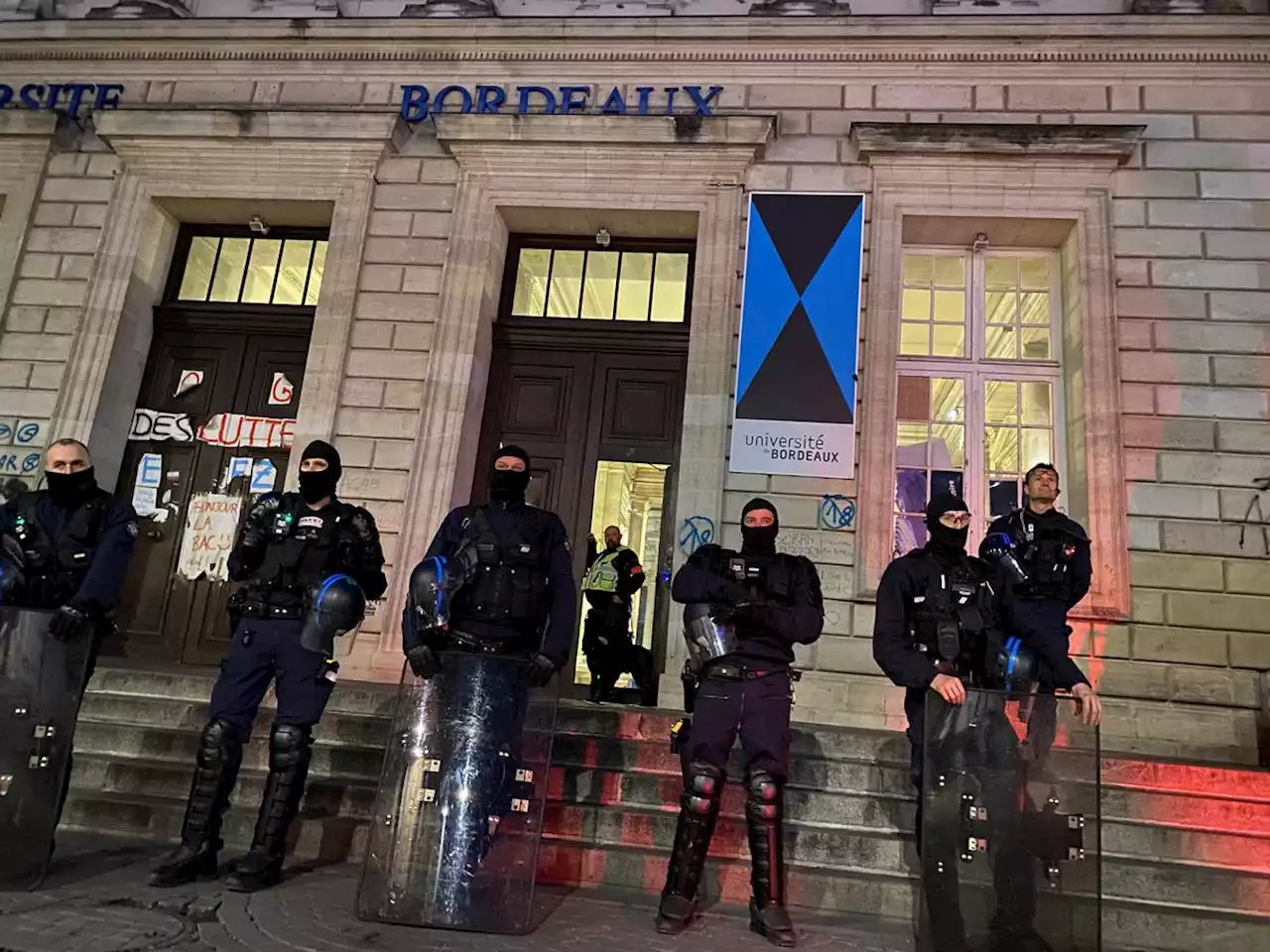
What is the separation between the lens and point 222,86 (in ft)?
30.9

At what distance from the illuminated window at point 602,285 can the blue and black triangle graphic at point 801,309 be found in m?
1.06

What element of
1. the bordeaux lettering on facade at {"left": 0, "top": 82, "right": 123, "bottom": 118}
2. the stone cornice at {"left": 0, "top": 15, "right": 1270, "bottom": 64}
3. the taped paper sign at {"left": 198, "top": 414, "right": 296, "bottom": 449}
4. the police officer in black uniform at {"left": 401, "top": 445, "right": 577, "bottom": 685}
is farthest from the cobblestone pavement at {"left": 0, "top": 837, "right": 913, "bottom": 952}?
the bordeaux lettering on facade at {"left": 0, "top": 82, "right": 123, "bottom": 118}

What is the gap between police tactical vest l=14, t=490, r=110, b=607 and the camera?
4.29 m

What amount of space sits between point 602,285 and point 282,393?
361 cm

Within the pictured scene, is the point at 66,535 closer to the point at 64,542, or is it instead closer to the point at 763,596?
the point at 64,542

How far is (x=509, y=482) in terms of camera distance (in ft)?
14.4

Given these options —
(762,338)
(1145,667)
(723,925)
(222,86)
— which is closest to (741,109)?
(762,338)

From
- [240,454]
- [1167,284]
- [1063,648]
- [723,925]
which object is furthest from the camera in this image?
[240,454]

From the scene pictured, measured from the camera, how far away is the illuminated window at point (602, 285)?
9.02 m

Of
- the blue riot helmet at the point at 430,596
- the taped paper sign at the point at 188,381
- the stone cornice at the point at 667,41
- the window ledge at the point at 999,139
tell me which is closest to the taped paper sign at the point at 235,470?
the taped paper sign at the point at 188,381

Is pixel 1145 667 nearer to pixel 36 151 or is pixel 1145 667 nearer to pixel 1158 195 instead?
pixel 1158 195

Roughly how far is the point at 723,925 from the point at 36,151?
34.2ft

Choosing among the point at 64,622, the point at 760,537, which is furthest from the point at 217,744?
the point at 760,537

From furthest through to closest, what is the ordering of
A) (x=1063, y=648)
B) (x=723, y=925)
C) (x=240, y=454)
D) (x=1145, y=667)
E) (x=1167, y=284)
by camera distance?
1. (x=240, y=454)
2. (x=1167, y=284)
3. (x=1145, y=667)
4. (x=1063, y=648)
5. (x=723, y=925)
